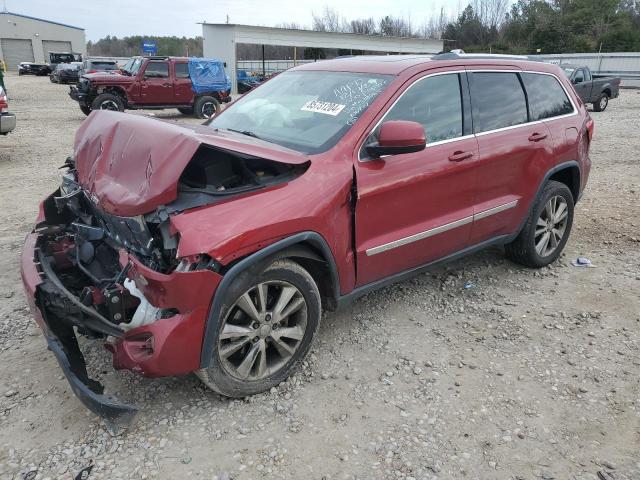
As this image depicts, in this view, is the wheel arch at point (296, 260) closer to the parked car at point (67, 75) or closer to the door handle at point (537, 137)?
the door handle at point (537, 137)

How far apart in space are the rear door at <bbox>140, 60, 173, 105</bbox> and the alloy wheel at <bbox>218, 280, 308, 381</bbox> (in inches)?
569

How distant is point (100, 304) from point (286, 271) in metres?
0.99

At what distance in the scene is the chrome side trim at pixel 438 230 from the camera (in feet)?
10.9

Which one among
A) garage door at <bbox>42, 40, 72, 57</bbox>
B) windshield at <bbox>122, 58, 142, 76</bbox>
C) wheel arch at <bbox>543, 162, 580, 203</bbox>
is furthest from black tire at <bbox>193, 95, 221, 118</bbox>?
garage door at <bbox>42, 40, 72, 57</bbox>

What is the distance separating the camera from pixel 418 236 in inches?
139

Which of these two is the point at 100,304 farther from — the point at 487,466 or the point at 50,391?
the point at 487,466

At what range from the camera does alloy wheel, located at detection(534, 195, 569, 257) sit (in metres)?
4.64

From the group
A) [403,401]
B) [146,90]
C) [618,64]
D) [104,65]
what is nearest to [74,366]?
[403,401]

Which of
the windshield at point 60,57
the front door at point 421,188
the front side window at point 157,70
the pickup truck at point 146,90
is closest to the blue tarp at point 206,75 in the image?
the pickup truck at point 146,90

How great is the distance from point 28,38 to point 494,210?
7034 cm

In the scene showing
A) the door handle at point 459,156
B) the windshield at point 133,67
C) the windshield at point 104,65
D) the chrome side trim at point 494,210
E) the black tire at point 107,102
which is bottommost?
the chrome side trim at point 494,210

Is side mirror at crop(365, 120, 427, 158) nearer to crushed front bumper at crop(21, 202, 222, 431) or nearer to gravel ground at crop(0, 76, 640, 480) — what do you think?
crushed front bumper at crop(21, 202, 222, 431)

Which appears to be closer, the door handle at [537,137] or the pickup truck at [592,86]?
the door handle at [537,137]

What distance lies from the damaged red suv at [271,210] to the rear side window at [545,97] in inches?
1.5
